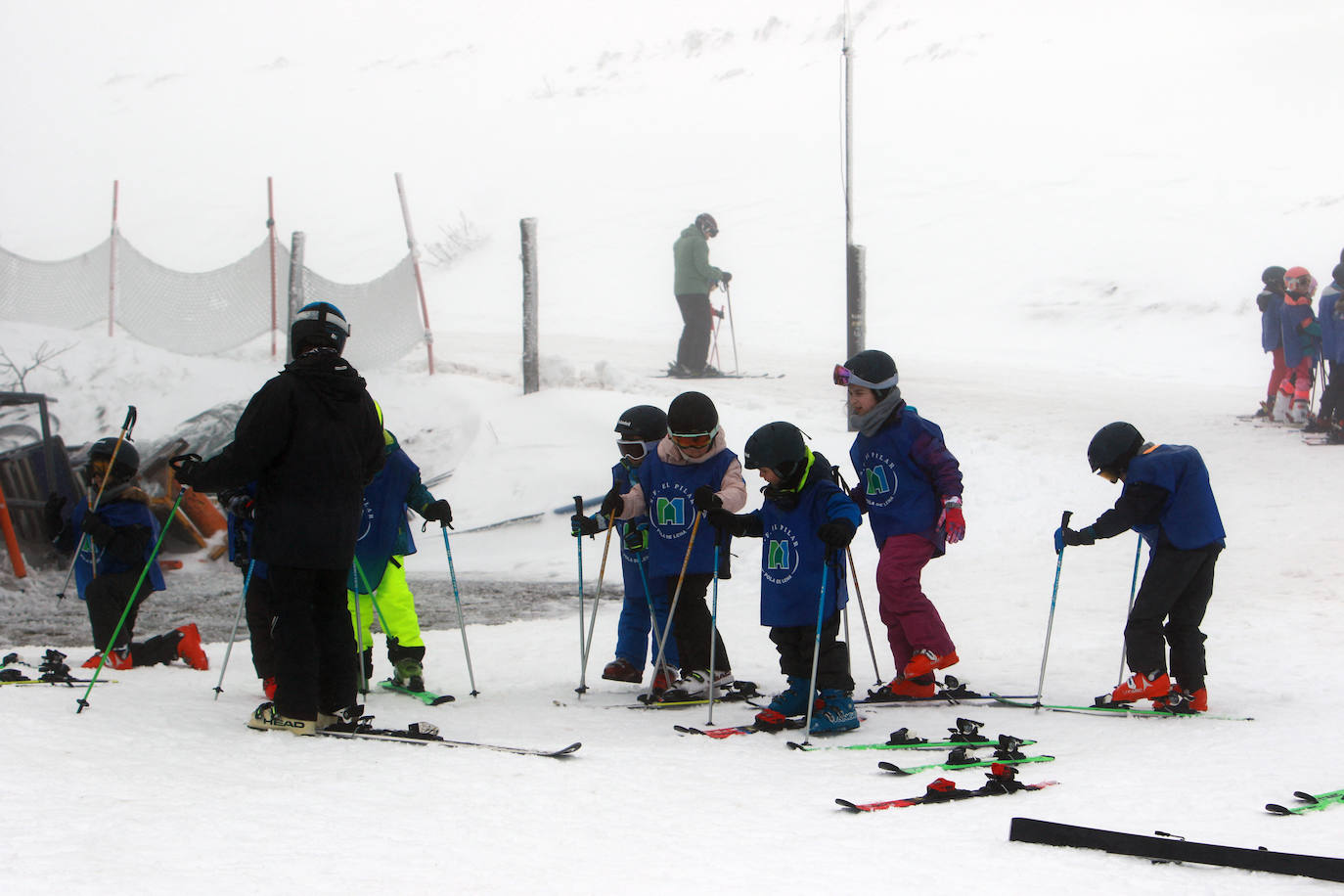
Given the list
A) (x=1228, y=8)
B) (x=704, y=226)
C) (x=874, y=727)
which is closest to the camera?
(x=874, y=727)

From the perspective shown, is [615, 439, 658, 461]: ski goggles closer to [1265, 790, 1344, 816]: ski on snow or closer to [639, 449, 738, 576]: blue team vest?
[639, 449, 738, 576]: blue team vest

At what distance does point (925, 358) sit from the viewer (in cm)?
1825

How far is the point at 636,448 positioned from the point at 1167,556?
96.4 inches

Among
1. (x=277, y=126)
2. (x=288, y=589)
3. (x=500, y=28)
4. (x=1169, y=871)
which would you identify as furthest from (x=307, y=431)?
(x=500, y=28)

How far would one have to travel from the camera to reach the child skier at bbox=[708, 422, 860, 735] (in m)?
5.37

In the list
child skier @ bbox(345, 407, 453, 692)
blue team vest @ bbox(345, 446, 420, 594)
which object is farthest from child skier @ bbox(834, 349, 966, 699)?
blue team vest @ bbox(345, 446, 420, 594)

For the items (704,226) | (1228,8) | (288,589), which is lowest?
(288,589)

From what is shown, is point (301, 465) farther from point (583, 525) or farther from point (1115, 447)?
point (1115, 447)

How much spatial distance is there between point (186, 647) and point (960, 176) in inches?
1042

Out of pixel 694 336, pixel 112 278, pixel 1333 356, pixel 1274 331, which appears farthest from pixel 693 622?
pixel 112 278

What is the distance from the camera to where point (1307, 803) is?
12.3 ft

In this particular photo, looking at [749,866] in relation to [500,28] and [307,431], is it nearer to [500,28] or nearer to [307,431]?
[307,431]

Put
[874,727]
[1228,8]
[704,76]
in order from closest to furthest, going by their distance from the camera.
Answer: [874,727], [1228,8], [704,76]

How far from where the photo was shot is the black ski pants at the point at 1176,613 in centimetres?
550
